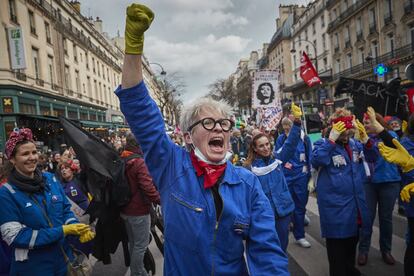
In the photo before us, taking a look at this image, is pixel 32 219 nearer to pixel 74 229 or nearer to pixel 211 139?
pixel 74 229

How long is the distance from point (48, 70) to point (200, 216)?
26745 mm

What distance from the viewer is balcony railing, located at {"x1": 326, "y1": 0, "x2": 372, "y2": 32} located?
32.3 meters

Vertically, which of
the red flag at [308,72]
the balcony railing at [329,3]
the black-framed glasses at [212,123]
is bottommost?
the black-framed glasses at [212,123]

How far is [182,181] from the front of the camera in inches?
71.5

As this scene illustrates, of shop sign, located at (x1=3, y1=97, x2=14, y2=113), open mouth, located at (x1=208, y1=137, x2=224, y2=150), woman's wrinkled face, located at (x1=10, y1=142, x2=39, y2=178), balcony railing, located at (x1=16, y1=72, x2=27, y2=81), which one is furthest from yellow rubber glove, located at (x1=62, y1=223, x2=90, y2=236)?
balcony railing, located at (x1=16, y1=72, x2=27, y2=81)

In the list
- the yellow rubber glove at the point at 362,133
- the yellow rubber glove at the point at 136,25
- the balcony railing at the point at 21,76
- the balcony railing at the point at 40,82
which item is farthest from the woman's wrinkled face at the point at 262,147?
the balcony railing at the point at 40,82

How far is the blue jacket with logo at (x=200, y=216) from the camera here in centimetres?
170

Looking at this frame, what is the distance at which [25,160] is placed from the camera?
9.10 ft

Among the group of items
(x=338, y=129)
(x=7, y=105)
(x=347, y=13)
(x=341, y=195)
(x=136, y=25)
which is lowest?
(x=341, y=195)

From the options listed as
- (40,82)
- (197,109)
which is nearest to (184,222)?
(197,109)

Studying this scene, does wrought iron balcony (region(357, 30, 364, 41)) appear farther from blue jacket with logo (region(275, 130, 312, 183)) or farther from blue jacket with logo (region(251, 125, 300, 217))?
blue jacket with logo (region(251, 125, 300, 217))

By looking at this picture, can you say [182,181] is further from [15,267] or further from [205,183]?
[15,267]

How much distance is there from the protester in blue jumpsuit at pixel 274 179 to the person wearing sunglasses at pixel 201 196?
6.40 ft

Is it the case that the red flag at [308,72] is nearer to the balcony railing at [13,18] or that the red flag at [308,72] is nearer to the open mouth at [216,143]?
the open mouth at [216,143]
